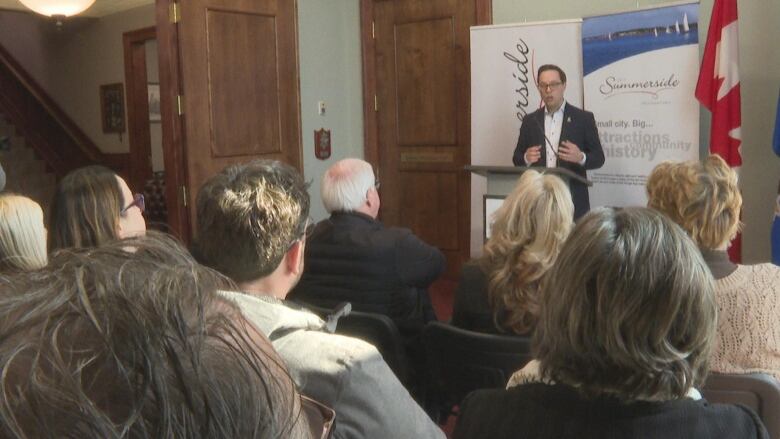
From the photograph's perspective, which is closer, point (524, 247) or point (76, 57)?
point (524, 247)

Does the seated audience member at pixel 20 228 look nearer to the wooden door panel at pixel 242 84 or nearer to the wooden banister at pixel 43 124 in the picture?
the wooden door panel at pixel 242 84

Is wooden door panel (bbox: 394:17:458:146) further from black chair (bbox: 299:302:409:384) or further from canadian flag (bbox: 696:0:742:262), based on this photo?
black chair (bbox: 299:302:409:384)


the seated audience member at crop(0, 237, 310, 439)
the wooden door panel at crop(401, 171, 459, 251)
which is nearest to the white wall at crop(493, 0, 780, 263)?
the wooden door panel at crop(401, 171, 459, 251)

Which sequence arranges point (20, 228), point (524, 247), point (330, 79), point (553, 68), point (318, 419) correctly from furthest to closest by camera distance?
1. point (330, 79)
2. point (553, 68)
3. point (524, 247)
4. point (20, 228)
5. point (318, 419)

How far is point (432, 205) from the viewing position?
627 centimetres

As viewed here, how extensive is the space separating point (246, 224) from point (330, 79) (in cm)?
482

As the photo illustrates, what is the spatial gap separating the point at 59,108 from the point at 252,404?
383 inches

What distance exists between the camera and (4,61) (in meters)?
9.19

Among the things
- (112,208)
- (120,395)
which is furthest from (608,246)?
(112,208)

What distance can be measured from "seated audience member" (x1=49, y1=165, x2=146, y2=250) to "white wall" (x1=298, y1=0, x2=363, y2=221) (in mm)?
3712

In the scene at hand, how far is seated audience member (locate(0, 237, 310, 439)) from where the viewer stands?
37 centimetres

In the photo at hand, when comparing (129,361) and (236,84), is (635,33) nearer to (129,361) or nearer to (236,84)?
(236,84)

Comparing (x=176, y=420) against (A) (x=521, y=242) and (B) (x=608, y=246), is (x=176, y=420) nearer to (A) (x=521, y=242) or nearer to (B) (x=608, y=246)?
(B) (x=608, y=246)

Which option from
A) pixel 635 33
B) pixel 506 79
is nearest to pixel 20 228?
pixel 635 33
